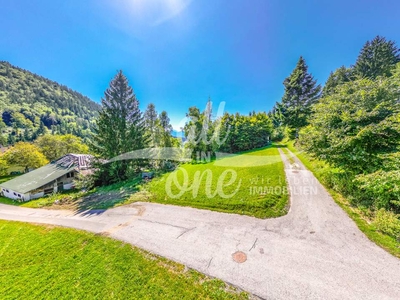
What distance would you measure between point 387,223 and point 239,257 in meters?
5.81

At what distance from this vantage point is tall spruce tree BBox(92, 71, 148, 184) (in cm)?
1762

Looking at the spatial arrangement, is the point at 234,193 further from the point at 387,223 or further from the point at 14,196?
the point at 14,196

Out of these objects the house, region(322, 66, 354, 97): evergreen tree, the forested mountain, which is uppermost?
the forested mountain

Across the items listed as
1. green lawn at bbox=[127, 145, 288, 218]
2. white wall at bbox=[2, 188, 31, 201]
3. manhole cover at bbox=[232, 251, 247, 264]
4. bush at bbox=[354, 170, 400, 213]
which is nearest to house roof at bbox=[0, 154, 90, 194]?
white wall at bbox=[2, 188, 31, 201]

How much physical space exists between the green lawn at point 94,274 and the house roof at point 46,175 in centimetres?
1417

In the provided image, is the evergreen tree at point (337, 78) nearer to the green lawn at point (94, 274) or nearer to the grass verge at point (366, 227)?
the grass verge at point (366, 227)

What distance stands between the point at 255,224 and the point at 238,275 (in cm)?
298

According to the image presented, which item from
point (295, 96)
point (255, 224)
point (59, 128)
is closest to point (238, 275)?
point (255, 224)

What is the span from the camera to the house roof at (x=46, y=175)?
1789cm

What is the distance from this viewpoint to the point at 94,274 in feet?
17.5

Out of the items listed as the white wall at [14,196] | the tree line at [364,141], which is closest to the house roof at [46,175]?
the white wall at [14,196]

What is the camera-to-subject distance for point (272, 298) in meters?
3.99

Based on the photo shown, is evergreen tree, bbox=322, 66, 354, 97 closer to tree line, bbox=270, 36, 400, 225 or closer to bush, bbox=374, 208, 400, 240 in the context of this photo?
tree line, bbox=270, 36, 400, 225

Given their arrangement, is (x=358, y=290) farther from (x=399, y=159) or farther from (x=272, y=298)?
(x=399, y=159)
